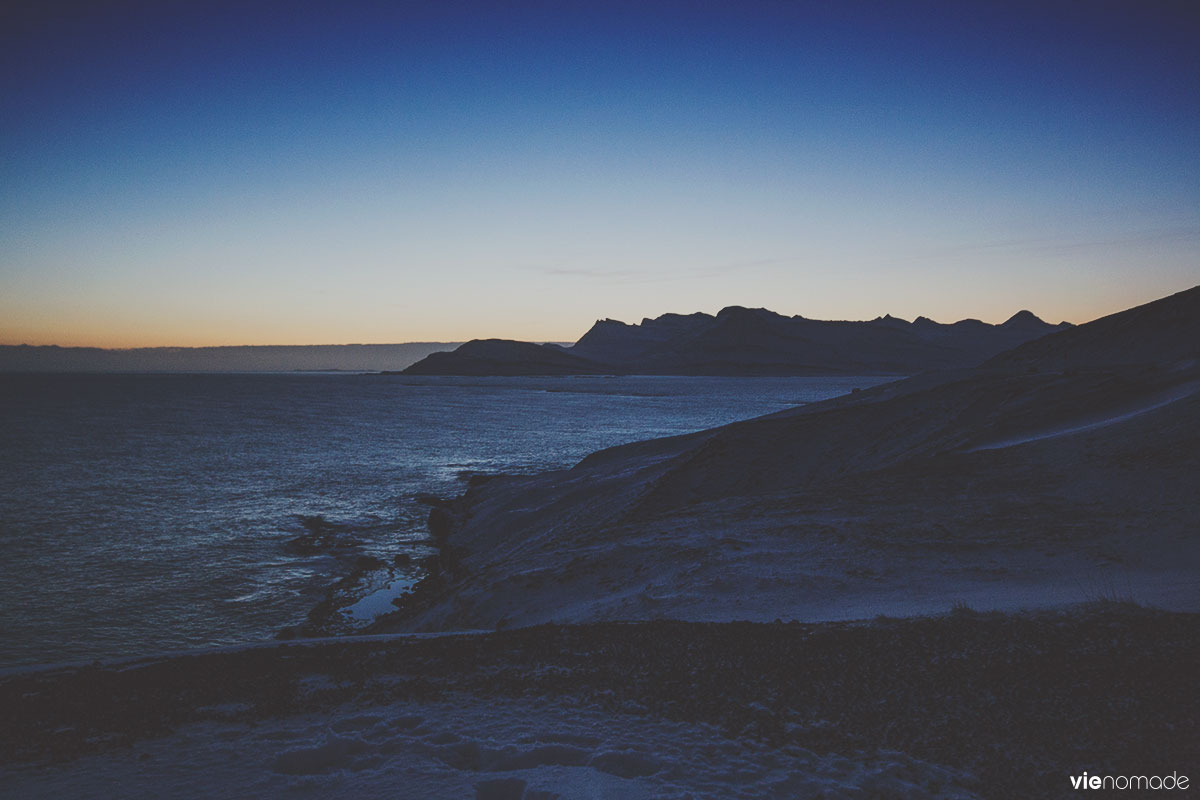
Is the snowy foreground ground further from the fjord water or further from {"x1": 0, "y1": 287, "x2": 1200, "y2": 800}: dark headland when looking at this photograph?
the fjord water

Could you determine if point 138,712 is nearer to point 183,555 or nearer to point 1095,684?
point 1095,684

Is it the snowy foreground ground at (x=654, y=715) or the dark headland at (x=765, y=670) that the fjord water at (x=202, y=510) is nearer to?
the dark headland at (x=765, y=670)

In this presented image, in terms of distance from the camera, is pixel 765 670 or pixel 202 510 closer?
pixel 765 670

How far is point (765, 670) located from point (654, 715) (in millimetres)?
1424

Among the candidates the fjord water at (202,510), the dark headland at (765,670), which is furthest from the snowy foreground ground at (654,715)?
the fjord water at (202,510)

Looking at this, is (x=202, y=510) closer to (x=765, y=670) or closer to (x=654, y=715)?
(x=654, y=715)

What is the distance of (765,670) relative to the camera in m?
6.55

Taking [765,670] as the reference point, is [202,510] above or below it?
below

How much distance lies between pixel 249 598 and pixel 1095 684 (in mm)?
18701

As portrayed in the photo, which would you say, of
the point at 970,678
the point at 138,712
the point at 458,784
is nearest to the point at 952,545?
the point at 970,678

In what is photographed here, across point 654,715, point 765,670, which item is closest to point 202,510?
point 654,715

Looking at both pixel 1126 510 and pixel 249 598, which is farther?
pixel 249 598

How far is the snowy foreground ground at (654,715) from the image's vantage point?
15.7 ft

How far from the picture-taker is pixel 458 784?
487 centimetres
